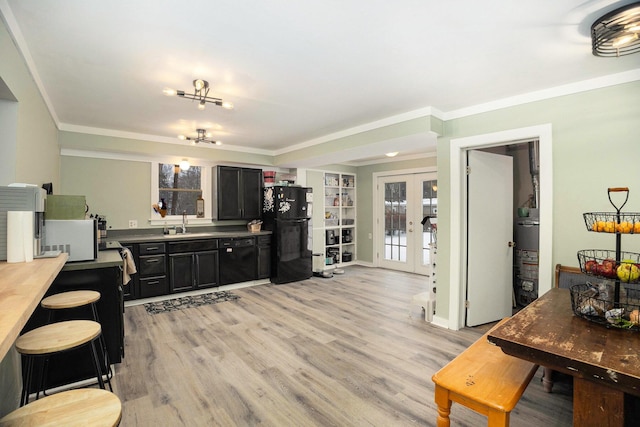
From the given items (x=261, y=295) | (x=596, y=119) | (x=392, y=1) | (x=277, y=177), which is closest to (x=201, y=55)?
(x=392, y=1)

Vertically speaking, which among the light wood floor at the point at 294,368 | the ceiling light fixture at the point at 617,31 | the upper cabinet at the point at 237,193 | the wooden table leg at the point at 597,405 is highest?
the ceiling light fixture at the point at 617,31

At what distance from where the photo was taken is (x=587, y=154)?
8.46ft

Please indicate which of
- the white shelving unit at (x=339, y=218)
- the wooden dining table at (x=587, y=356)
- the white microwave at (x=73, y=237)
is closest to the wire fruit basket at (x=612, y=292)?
the wooden dining table at (x=587, y=356)

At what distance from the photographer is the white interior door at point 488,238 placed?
3438 millimetres

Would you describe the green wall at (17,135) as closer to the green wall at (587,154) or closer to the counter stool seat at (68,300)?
the counter stool seat at (68,300)

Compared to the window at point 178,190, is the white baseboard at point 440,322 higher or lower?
lower

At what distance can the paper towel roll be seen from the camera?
1.64 m

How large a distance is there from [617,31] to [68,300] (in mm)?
3675

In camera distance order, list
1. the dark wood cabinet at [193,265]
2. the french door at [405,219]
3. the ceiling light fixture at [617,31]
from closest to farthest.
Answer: the ceiling light fixture at [617,31] < the dark wood cabinet at [193,265] < the french door at [405,219]

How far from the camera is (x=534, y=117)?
2.86 metres

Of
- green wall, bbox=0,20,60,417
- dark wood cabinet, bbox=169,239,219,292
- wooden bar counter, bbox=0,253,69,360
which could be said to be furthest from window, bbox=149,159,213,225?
wooden bar counter, bbox=0,253,69,360

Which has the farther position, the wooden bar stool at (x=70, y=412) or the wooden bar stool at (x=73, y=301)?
the wooden bar stool at (x=73, y=301)

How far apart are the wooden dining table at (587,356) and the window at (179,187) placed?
4.94 meters

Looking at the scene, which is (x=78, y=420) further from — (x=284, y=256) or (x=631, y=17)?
(x=284, y=256)
